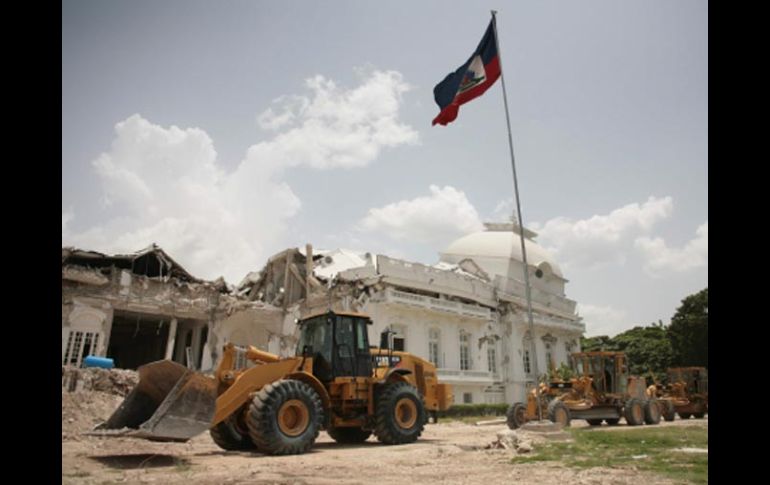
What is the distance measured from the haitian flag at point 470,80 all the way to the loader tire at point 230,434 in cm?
925

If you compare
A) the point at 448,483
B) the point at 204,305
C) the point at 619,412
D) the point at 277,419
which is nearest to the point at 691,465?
the point at 448,483

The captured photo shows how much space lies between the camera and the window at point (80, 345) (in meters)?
22.8

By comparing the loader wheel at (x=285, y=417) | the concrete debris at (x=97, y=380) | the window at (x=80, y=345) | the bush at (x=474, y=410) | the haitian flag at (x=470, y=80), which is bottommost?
the bush at (x=474, y=410)

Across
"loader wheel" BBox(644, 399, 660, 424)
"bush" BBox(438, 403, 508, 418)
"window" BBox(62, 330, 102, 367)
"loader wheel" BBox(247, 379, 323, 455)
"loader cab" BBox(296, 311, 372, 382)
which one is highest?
"window" BBox(62, 330, 102, 367)

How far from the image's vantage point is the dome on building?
3975 cm

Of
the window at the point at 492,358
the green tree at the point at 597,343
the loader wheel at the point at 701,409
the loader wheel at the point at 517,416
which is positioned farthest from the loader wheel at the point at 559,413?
the green tree at the point at 597,343

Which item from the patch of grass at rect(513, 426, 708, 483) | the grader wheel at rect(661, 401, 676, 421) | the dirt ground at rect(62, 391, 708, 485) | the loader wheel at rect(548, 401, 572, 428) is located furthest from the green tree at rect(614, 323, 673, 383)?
the dirt ground at rect(62, 391, 708, 485)

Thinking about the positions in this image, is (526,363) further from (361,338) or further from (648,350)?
(361,338)

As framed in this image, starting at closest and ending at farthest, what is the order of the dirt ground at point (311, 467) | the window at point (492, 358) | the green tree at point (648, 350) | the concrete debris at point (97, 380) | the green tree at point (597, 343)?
the dirt ground at point (311, 467) → the concrete debris at point (97, 380) → the window at point (492, 358) → the green tree at point (648, 350) → the green tree at point (597, 343)

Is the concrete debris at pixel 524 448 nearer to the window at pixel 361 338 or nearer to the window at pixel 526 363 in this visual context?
the window at pixel 361 338

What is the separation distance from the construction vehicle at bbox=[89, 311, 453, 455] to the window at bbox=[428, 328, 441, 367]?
55.7 ft

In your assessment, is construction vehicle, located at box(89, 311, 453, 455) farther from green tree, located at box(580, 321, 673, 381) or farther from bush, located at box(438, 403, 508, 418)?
green tree, located at box(580, 321, 673, 381)
